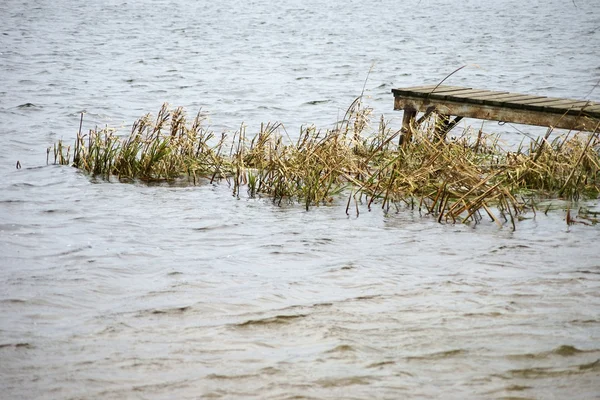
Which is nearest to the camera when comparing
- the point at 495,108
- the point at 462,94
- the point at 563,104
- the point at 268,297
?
the point at 268,297

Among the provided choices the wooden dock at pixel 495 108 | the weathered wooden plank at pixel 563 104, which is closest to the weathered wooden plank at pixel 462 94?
the wooden dock at pixel 495 108

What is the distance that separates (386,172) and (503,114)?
1476mm

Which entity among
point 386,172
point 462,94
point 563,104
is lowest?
point 386,172

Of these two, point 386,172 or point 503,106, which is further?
point 503,106

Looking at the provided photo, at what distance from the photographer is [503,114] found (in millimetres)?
8375

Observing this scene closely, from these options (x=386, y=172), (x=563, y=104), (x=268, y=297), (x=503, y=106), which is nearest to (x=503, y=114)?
(x=503, y=106)

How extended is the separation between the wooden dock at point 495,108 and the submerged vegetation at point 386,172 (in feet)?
0.65

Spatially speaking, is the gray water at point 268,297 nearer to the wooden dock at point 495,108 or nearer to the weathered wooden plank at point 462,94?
the wooden dock at point 495,108

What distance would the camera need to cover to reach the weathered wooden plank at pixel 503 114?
7.86 meters

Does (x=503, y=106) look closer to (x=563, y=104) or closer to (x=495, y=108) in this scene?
(x=495, y=108)

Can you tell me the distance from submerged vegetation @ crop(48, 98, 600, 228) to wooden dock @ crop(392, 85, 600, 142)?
0.20m

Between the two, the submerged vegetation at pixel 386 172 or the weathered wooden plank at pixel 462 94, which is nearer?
the submerged vegetation at pixel 386 172

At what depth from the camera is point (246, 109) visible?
15.1 meters

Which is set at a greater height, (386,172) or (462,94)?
(462,94)
